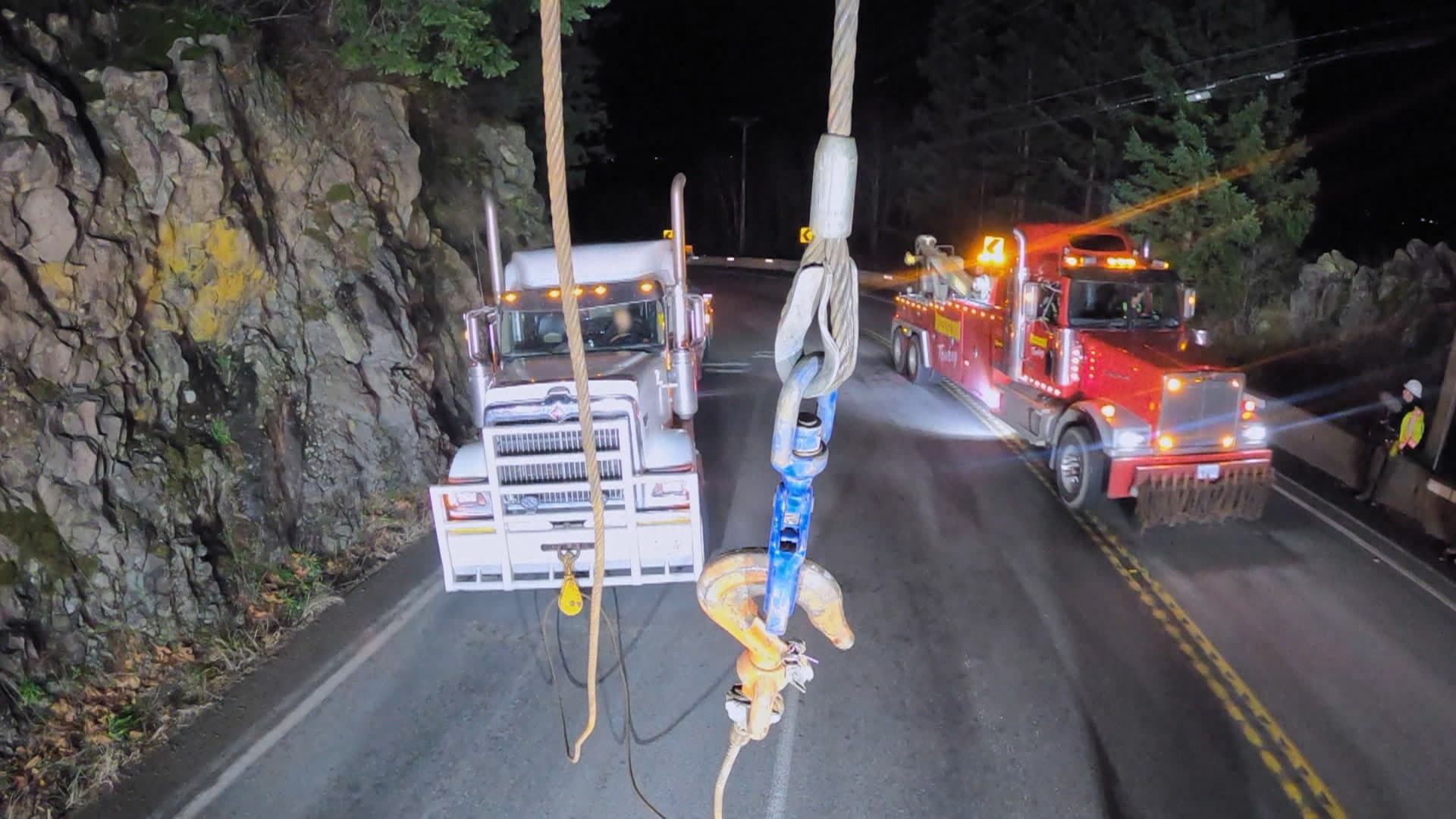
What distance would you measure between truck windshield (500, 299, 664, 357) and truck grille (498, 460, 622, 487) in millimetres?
2004

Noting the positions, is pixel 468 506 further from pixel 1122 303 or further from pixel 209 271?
pixel 1122 303

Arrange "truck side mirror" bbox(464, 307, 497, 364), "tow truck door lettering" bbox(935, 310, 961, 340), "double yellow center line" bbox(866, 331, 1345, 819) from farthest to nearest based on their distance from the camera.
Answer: "tow truck door lettering" bbox(935, 310, 961, 340) → "truck side mirror" bbox(464, 307, 497, 364) → "double yellow center line" bbox(866, 331, 1345, 819)

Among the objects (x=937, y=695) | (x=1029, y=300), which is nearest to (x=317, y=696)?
(x=937, y=695)

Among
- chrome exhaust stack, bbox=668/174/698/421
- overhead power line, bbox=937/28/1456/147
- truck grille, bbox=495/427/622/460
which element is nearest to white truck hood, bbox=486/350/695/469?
chrome exhaust stack, bbox=668/174/698/421

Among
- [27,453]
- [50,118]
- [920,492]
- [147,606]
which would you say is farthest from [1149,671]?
[50,118]

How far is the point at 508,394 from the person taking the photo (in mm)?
8672

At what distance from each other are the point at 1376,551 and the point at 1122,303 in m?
4.14

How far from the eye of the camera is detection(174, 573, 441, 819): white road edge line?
6355 millimetres

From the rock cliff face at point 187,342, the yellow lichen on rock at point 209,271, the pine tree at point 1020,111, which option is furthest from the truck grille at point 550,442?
the pine tree at point 1020,111

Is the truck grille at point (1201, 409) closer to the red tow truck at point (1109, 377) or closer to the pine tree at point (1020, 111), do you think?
the red tow truck at point (1109, 377)

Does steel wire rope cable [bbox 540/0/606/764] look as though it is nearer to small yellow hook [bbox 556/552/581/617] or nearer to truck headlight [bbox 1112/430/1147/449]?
small yellow hook [bbox 556/552/581/617]

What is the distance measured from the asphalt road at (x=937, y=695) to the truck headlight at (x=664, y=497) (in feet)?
Result: 3.81

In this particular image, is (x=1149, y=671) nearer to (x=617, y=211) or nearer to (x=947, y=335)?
(x=947, y=335)

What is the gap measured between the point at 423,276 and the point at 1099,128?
25.2m
